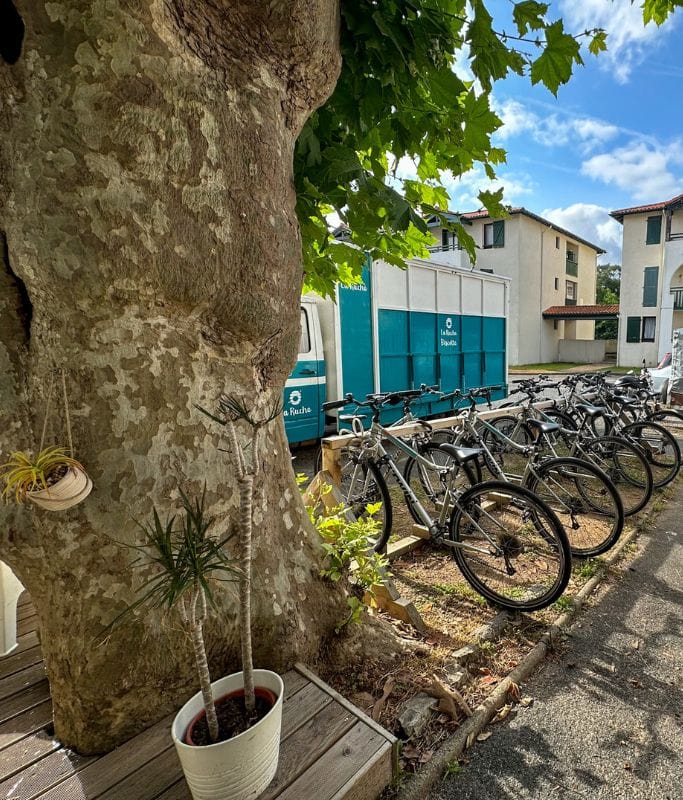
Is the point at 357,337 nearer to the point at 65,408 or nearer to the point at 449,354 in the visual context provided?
the point at 449,354

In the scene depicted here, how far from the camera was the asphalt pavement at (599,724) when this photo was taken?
1.82m

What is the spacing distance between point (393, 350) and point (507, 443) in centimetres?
323

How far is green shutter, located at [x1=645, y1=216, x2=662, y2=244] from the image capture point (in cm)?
2247

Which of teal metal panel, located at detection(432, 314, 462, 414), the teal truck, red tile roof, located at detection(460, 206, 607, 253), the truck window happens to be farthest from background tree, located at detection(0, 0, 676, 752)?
red tile roof, located at detection(460, 206, 607, 253)

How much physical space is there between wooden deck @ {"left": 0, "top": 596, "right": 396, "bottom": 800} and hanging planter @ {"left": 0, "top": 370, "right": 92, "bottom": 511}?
95 centimetres

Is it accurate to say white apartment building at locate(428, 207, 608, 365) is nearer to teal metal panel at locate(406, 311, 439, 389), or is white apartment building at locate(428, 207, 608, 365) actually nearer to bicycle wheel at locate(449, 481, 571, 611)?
teal metal panel at locate(406, 311, 439, 389)

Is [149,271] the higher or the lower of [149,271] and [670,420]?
the higher

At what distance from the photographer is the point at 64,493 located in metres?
1.34

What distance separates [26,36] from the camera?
55.9 inches

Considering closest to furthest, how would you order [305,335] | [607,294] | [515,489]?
[515,489], [305,335], [607,294]

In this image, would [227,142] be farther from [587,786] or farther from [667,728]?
[667,728]

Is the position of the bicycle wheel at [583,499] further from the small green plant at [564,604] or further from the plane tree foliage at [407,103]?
the plane tree foliage at [407,103]

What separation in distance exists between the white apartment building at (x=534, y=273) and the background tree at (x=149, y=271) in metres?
21.9

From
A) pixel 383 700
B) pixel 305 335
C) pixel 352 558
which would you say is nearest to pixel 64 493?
pixel 352 558
